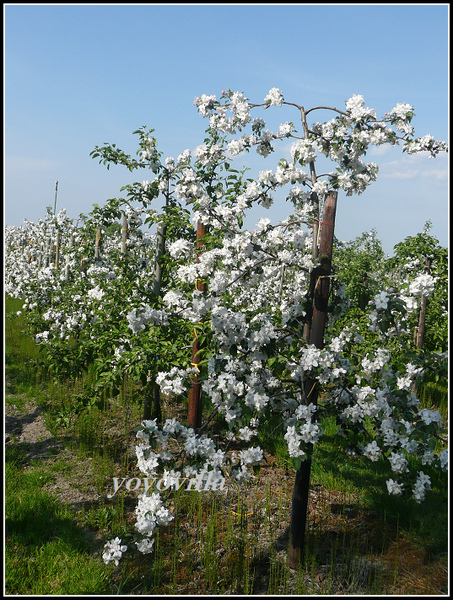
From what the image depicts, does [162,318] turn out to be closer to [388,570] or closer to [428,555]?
[388,570]

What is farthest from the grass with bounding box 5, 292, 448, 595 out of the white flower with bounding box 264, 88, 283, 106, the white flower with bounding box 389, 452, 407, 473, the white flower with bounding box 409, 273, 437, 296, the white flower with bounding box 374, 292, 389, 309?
the white flower with bounding box 264, 88, 283, 106

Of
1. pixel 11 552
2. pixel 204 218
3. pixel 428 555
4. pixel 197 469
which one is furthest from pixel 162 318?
pixel 428 555

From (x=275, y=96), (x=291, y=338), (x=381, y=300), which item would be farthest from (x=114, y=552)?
(x=275, y=96)

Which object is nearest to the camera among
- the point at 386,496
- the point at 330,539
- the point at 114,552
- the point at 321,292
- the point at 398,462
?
the point at 398,462

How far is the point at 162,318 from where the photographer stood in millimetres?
3826

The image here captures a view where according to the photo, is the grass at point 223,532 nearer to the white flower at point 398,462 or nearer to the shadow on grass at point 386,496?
the shadow on grass at point 386,496

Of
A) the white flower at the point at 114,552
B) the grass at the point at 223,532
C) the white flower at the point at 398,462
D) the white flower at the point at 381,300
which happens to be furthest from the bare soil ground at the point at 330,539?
the white flower at the point at 381,300

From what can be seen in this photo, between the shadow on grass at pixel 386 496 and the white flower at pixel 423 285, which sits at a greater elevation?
the white flower at pixel 423 285

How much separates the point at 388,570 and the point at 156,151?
5163 millimetres

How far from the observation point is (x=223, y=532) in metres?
4.48

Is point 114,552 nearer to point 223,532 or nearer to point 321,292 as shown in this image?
point 223,532

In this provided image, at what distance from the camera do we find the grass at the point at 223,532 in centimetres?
377

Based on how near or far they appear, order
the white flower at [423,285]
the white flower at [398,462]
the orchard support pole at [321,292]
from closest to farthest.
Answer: the white flower at [423,285] < the white flower at [398,462] < the orchard support pole at [321,292]

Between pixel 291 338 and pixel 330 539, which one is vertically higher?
pixel 291 338
